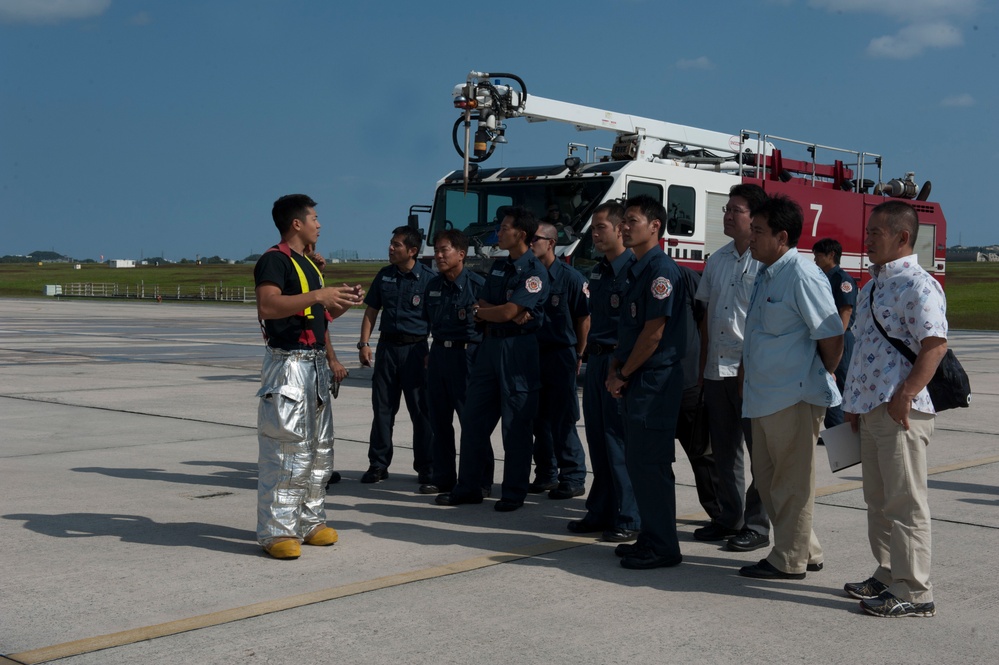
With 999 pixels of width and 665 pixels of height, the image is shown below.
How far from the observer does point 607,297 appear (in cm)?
645

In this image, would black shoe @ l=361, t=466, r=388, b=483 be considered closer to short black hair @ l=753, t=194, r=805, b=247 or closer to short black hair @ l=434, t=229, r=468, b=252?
short black hair @ l=434, t=229, r=468, b=252

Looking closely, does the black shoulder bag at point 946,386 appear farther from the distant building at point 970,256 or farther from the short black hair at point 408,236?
the distant building at point 970,256

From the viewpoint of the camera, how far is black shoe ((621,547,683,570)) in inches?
221

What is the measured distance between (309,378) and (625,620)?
225 cm

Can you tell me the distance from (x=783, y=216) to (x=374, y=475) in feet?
13.0

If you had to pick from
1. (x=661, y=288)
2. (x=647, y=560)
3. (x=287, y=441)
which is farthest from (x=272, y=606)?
(x=661, y=288)

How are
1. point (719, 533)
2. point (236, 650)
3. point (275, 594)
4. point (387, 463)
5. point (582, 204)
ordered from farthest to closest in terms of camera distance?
point (582, 204), point (387, 463), point (719, 533), point (275, 594), point (236, 650)

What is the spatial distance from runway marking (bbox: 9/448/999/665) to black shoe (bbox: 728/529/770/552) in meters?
0.82

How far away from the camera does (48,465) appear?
8.45 meters

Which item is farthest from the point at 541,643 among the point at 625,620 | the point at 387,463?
the point at 387,463

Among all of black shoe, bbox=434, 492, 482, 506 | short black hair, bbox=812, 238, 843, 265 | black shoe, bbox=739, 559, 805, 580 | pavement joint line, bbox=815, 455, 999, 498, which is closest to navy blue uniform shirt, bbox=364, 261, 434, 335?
black shoe, bbox=434, 492, 482, 506

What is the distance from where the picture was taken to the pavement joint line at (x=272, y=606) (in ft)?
13.9

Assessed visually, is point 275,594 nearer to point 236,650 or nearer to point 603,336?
point 236,650

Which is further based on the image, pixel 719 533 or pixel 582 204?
pixel 582 204
